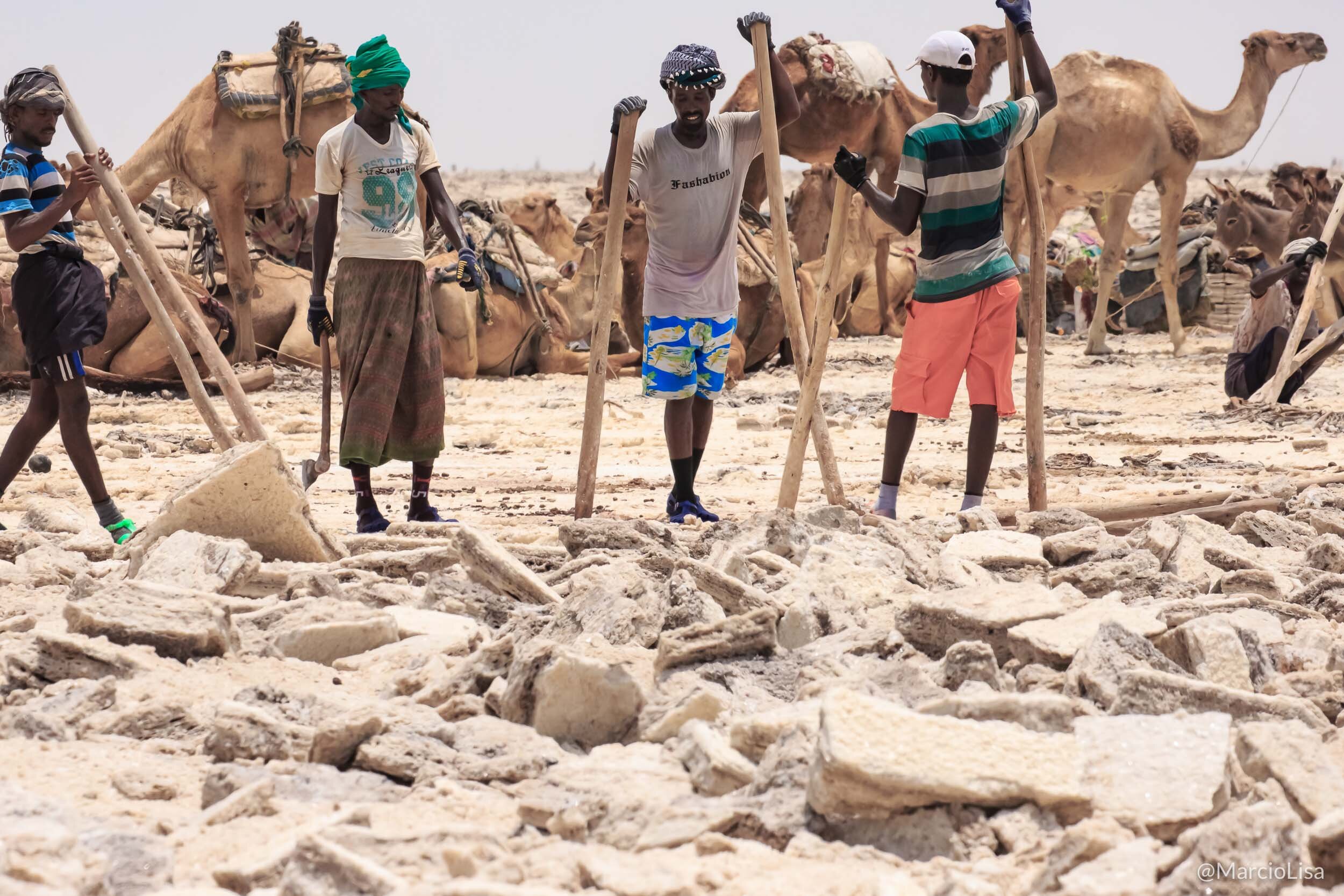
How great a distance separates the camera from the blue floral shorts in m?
5.31

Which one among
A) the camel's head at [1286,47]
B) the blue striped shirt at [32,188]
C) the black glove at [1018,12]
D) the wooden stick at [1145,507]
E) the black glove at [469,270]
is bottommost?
the wooden stick at [1145,507]

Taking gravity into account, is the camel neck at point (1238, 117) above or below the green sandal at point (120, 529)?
above

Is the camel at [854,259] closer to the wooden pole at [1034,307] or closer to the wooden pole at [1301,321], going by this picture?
the wooden pole at [1301,321]

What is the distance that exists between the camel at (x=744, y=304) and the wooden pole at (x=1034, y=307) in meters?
4.79

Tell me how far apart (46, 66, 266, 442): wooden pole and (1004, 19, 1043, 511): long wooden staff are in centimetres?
279

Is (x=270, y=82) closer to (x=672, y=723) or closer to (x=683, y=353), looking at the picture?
(x=683, y=353)

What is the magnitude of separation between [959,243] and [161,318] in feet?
9.17

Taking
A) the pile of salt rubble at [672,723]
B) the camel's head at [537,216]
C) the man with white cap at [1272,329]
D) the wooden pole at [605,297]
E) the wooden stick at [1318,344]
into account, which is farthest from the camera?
the camel's head at [537,216]

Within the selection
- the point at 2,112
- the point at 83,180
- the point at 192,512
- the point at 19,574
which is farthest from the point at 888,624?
the point at 2,112

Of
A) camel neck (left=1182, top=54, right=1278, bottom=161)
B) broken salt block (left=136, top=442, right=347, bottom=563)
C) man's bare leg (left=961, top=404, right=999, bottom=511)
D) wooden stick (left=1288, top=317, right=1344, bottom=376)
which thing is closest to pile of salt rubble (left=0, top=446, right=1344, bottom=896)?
broken salt block (left=136, top=442, right=347, bottom=563)

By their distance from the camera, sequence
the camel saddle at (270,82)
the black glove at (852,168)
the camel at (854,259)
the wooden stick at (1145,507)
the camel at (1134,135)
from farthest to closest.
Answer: the camel at (1134,135)
the camel at (854,259)
the camel saddle at (270,82)
the wooden stick at (1145,507)
the black glove at (852,168)

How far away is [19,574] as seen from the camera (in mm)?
4133

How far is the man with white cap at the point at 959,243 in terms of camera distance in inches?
188

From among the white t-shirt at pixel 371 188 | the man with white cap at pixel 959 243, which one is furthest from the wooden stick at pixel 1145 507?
the white t-shirt at pixel 371 188
